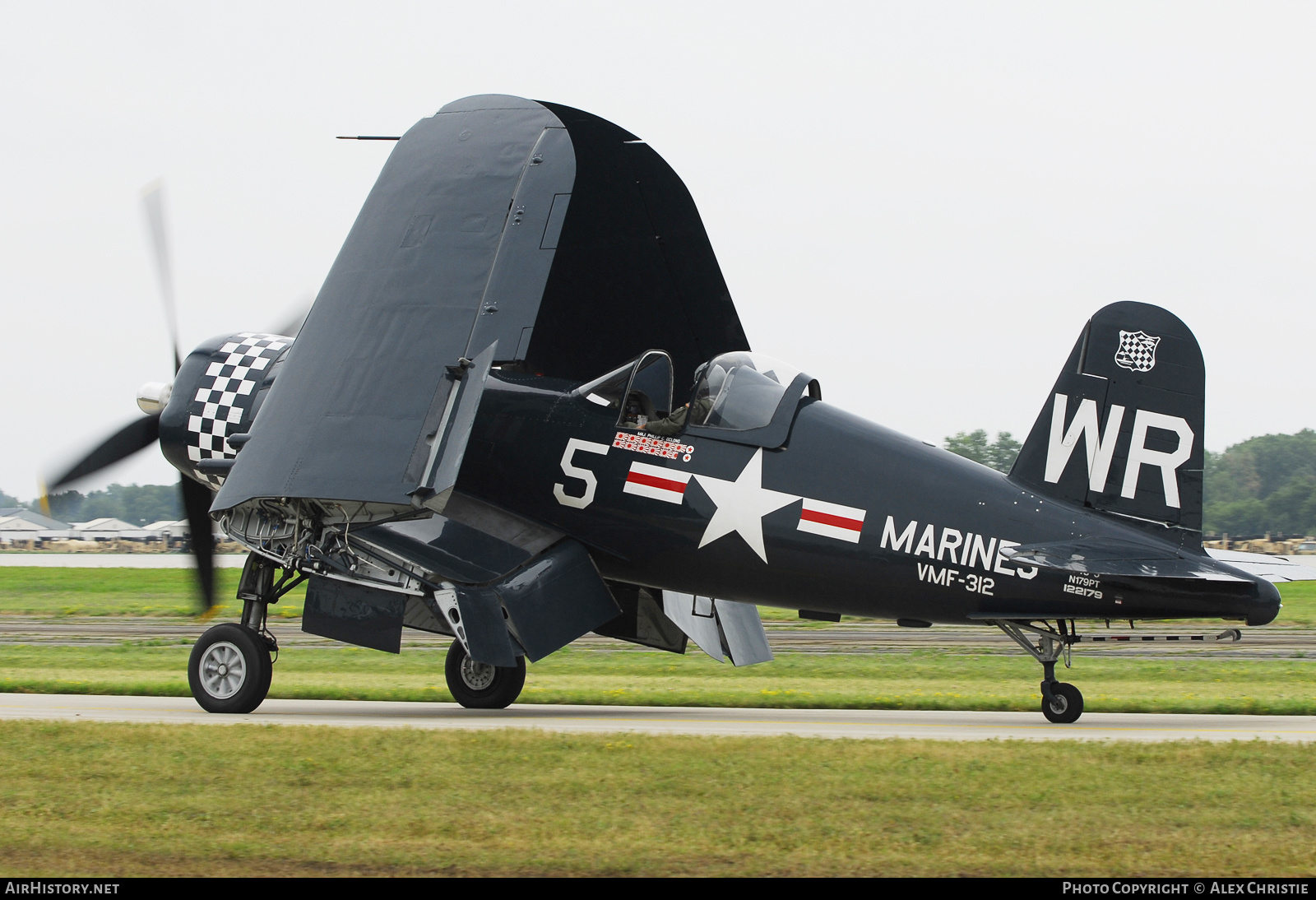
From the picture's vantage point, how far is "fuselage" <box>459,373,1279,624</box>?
35.6 ft

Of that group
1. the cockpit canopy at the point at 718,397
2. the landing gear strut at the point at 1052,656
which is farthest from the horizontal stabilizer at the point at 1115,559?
the cockpit canopy at the point at 718,397

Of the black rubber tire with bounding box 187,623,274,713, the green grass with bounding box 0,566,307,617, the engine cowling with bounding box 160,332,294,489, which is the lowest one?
the green grass with bounding box 0,566,307,617

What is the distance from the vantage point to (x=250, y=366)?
577 inches

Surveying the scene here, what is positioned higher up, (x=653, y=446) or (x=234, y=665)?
(x=653, y=446)

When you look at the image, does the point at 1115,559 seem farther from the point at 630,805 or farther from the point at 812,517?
the point at 630,805

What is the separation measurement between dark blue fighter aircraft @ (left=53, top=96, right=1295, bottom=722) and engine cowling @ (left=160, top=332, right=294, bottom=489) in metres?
0.75

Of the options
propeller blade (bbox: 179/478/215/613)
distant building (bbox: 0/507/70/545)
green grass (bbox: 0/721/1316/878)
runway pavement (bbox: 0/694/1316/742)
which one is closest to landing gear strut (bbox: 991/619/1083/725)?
runway pavement (bbox: 0/694/1316/742)

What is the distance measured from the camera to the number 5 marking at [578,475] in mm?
12148

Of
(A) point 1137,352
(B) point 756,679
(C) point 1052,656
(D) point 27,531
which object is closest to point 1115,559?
(C) point 1052,656

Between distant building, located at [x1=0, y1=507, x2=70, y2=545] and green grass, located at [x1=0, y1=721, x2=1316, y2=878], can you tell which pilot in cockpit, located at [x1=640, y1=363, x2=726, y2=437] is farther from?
distant building, located at [x1=0, y1=507, x2=70, y2=545]

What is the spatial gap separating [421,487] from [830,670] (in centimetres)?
1058

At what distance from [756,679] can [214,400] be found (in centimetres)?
881

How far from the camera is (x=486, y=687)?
14219mm

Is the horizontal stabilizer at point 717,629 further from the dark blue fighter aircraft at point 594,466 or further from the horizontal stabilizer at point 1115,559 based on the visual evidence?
the horizontal stabilizer at point 1115,559
